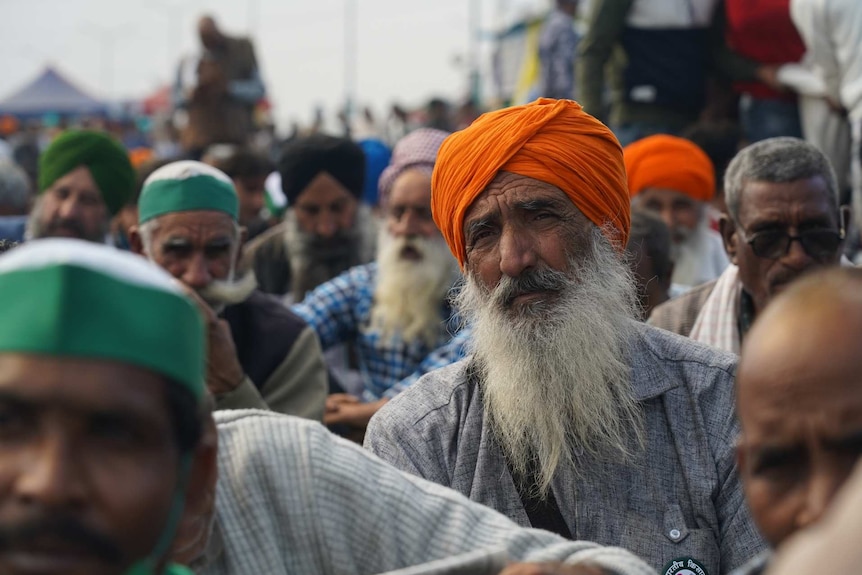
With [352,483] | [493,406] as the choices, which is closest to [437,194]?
[493,406]

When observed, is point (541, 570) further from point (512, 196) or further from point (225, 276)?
point (225, 276)

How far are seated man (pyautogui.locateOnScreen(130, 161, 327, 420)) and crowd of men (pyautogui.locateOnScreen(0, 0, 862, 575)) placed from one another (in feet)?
0.04

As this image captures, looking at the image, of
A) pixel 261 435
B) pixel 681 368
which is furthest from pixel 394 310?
pixel 261 435

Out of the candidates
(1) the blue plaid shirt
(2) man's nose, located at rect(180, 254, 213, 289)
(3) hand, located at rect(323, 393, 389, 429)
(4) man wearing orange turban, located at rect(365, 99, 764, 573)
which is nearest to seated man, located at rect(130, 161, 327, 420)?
(2) man's nose, located at rect(180, 254, 213, 289)

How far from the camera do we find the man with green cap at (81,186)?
780cm

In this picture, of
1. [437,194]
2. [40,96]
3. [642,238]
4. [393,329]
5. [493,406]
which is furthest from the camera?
[40,96]

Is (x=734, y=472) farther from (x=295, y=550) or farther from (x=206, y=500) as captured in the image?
(x=206, y=500)

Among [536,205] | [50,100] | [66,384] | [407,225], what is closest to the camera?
[66,384]

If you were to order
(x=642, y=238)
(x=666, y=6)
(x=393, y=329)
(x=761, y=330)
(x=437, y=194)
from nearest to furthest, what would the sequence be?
(x=761, y=330) → (x=437, y=194) → (x=642, y=238) → (x=393, y=329) → (x=666, y=6)

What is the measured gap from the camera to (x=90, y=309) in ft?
5.57

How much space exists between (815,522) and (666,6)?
23.4 feet

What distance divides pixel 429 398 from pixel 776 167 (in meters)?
2.00

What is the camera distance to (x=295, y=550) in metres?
2.53

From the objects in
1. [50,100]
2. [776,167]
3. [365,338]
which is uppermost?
[776,167]
